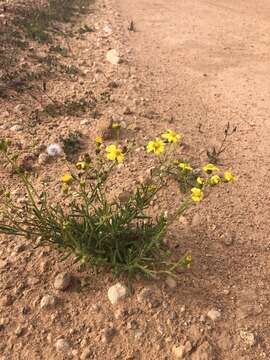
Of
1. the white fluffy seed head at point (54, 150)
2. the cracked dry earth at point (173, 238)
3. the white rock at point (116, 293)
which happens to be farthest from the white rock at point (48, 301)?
the white fluffy seed head at point (54, 150)

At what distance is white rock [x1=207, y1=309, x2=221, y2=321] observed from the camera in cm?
247

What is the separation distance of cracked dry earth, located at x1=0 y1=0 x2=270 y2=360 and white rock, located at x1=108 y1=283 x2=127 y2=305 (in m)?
0.03

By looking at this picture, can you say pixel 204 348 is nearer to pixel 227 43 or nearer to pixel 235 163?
pixel 235 163

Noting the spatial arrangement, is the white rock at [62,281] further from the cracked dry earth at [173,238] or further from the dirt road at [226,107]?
the dirt road at [226,107]

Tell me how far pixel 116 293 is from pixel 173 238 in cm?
69

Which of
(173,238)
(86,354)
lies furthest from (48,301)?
(173,238)

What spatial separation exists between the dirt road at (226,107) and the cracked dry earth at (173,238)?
0.01 metres

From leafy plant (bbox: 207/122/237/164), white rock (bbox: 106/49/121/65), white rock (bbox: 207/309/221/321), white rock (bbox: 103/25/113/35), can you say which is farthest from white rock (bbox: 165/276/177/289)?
white rock (bbox: 103/25/113/35)

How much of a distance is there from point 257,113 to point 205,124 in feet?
2.53

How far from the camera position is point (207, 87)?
533cm

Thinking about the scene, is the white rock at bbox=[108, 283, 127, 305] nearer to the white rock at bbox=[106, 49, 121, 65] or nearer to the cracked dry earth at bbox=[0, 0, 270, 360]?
the cracked dry earth at bbox=[0, 0, 270, 360]

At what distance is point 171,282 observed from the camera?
2633 mm

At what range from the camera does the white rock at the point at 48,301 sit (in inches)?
97.2

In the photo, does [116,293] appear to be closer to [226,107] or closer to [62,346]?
[62,346]
